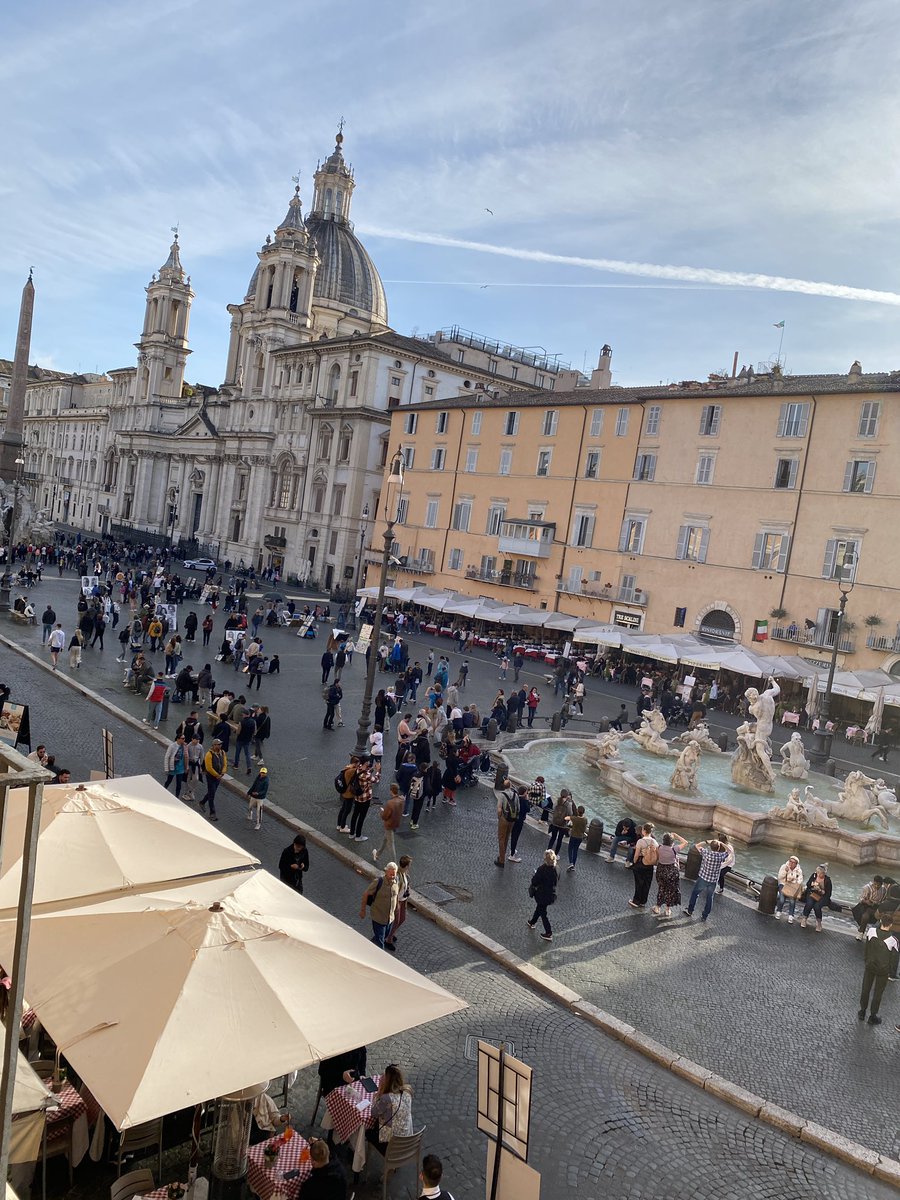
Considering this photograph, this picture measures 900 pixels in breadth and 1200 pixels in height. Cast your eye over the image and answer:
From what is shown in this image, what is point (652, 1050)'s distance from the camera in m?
8.01

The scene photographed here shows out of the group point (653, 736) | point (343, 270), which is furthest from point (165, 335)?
point (653, 736)

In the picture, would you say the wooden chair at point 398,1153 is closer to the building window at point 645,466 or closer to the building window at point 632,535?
the building window at point 632,535

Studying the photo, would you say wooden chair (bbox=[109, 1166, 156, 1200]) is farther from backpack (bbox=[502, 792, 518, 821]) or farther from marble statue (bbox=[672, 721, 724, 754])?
marble statue (bbox=[672, 721, 724, 754])

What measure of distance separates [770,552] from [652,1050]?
3087 cm

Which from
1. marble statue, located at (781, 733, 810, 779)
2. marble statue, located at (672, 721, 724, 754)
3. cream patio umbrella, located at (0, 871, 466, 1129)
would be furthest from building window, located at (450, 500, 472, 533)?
cream patio umbrella, located at (0, 871, 466, 1129)

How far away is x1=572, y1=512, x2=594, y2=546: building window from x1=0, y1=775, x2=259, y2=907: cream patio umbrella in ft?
118

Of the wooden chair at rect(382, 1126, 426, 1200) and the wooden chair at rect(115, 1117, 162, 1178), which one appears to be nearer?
the wooden chair at rect(115, 1117, 162, 1178)

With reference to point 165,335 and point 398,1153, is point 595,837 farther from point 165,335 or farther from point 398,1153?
point 165,335

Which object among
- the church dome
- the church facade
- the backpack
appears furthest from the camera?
the church dome

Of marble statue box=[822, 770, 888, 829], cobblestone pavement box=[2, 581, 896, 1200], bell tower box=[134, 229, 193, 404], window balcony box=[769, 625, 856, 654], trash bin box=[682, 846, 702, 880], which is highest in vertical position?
bell tower box=[134, 229, 193, 404]

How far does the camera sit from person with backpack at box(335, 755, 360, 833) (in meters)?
12.5

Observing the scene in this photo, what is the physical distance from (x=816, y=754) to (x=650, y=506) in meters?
18.0

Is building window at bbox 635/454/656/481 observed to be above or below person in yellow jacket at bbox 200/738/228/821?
above

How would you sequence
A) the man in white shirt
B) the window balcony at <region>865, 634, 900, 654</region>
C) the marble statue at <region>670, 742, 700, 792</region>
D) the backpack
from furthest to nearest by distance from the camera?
the window balcony at <region>865, 634, 900, 654</region>
the marble statue at <region>670, 742, 700, 792</region>
the backpack
the man in white shirt
